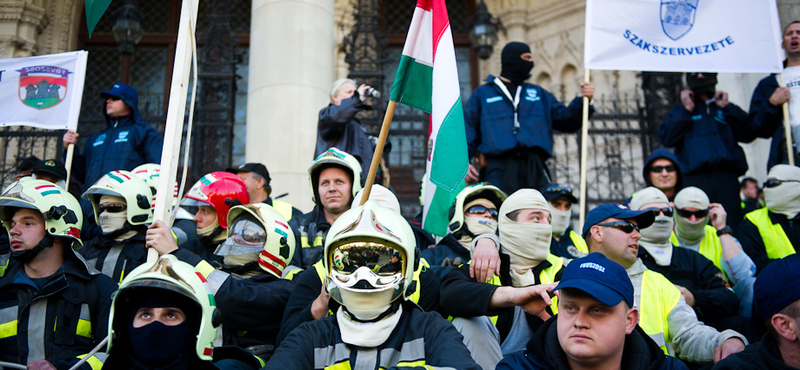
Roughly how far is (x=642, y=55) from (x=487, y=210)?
2.74 metres

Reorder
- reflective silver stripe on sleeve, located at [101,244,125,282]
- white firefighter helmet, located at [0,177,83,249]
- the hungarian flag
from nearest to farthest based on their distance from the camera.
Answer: the hungarian flag < white firefighter helmet, located at [0,177,83,249] < reflective silver stripe on sleeve, located at [101,244,125,282]

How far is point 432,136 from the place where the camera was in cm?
442

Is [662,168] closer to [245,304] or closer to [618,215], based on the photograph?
[618,215]

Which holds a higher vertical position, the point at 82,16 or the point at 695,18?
the point at 82,16

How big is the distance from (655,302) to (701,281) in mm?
1041

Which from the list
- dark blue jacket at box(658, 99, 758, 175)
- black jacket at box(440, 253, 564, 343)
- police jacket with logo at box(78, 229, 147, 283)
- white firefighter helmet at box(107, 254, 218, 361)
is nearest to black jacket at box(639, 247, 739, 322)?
black jacket at box(440, 253, 564, 343)

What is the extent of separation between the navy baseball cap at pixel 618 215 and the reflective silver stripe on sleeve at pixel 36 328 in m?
3.64

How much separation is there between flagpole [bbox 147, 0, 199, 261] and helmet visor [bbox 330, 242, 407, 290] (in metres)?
1.12

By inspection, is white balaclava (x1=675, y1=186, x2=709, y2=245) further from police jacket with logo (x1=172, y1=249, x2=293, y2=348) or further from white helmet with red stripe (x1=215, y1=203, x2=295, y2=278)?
police jacket with logo (x1=172, y1=249, x2=293, y2=348)

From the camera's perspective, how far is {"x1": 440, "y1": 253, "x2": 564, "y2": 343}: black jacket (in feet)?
12.9

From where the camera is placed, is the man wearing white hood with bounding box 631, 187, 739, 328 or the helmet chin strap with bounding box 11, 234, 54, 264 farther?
the man wearing white hood with bounding box 631, 187, 739, 328

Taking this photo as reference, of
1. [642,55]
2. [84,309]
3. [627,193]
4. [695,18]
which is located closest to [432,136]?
[84,309]

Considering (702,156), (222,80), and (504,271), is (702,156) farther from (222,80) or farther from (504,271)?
(222,80)

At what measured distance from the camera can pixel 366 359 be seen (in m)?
3.42
